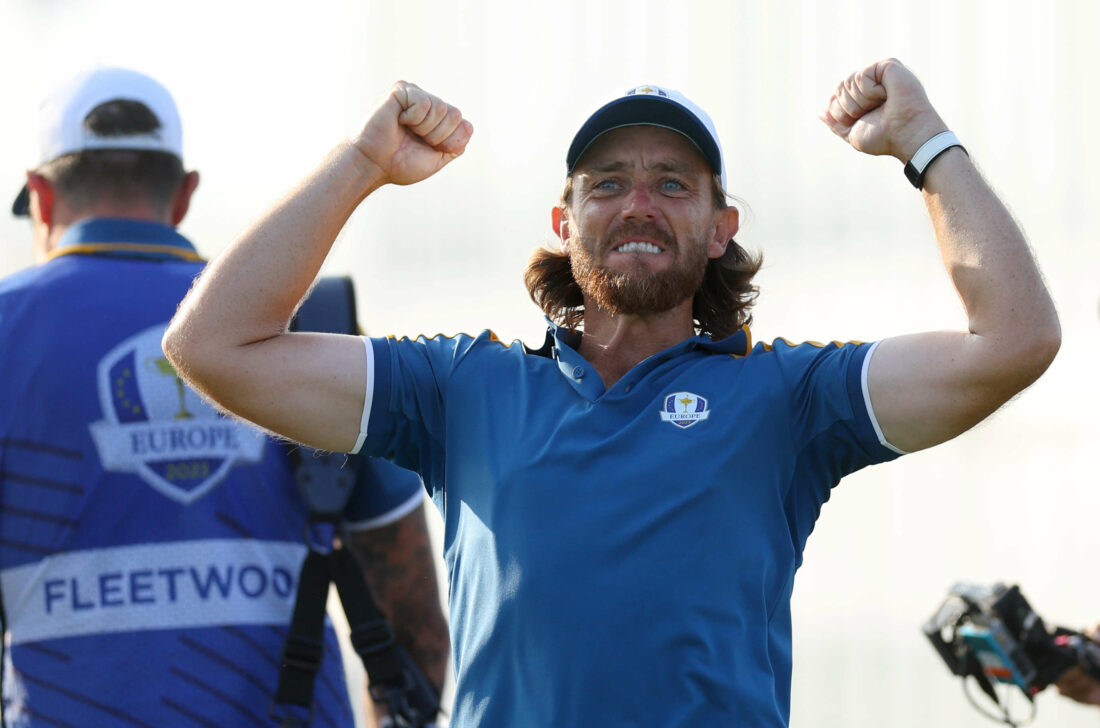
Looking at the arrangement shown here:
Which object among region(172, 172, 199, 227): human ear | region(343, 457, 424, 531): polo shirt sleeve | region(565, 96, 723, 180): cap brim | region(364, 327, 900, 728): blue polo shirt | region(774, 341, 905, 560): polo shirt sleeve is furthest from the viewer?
region(172, 172, 199, 227): human ear

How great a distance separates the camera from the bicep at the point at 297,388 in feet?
9.66

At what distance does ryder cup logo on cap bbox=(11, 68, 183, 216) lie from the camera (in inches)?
155

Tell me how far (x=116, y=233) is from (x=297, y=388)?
1.14 m

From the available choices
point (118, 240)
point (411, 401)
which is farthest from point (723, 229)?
point (118, 240)

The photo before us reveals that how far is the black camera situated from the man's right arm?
2.03 metres

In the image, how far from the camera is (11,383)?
11.9 feet

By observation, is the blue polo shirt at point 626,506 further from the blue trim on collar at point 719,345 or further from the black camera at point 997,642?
the black camera at point 997,642

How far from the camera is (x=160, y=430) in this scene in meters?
3.64

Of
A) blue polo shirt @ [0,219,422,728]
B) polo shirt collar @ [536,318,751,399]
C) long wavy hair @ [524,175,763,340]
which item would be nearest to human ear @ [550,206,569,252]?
long wavy hair @ [524,175,763,340]

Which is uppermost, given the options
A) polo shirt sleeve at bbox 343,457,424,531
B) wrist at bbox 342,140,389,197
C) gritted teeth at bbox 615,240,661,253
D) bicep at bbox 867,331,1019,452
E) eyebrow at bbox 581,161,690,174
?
eyebrow at bbox 581,161,690,174

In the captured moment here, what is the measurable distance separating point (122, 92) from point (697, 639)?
2185mm

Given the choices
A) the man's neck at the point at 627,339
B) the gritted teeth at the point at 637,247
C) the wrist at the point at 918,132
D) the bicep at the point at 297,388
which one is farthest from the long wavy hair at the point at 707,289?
the bicep at the point at 297,388

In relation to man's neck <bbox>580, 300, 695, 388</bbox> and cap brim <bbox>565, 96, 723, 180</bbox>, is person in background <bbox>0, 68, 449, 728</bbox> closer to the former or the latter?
man's neck <bbox>580, 300, 695, 388</bbox>

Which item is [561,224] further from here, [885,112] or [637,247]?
[885,112]
